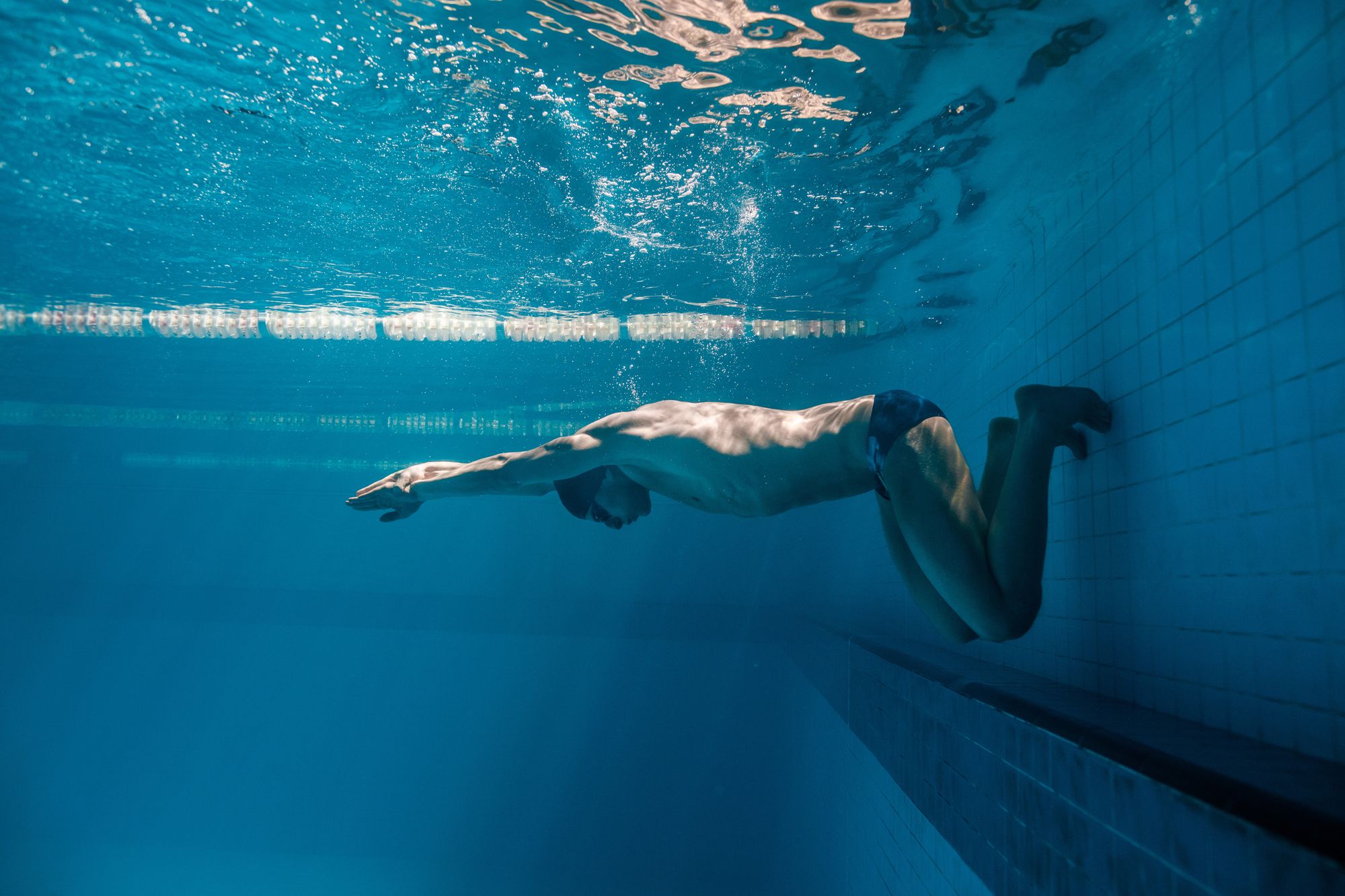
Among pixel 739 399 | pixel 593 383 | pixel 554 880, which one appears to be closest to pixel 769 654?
pixel 554 880

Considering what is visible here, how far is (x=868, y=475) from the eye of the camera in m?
3.88

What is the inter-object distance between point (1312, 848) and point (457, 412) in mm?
19871

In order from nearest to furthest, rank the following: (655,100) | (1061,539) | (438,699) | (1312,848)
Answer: (1312,848) → (1061,539) → (655,100) → (438,699)

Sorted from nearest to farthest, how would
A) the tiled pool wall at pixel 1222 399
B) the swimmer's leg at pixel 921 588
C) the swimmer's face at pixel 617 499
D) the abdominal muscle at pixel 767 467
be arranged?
1. the tiled pool wall at pixel 1222 399
2. the abdominal muscle at pixel 767 467
3. the swimmer's leg at pixel 921 588
4. the swimmer's face at pixel 617 499

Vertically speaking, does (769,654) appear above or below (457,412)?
below

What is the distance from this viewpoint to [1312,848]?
1302mm

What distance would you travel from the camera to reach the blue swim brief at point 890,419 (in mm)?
3441

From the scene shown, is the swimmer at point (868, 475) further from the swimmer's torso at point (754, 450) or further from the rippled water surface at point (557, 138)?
the rippled water surface at point (557, 138)

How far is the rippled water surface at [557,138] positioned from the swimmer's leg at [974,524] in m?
3.13

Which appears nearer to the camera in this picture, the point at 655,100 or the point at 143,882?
the point at 655,100

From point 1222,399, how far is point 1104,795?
181 cm

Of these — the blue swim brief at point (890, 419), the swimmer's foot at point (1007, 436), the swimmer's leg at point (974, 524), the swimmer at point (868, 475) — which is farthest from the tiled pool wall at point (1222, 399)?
the blue swim brief at point (890, 419)

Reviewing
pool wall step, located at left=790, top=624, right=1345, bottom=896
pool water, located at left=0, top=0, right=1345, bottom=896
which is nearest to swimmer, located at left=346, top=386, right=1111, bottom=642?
pool wall step, located at left=790, top=624, right=1345, bottom=896

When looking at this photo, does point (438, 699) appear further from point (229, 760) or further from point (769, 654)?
point (769, 654)
